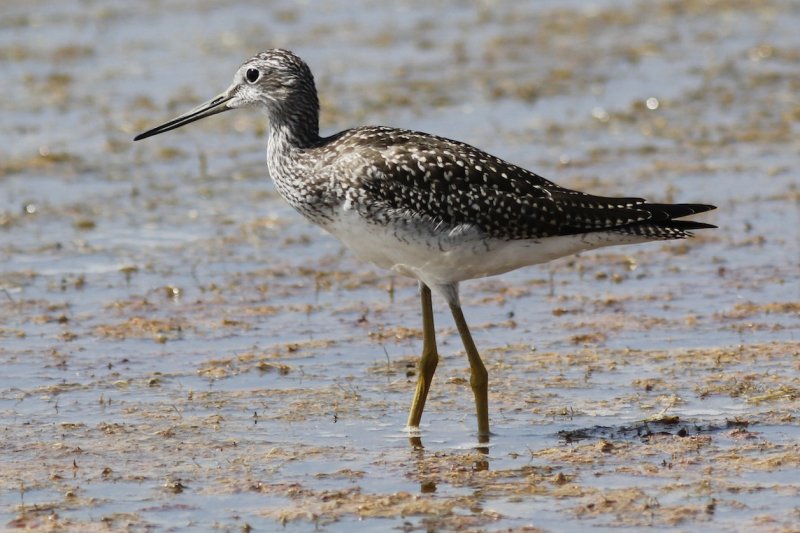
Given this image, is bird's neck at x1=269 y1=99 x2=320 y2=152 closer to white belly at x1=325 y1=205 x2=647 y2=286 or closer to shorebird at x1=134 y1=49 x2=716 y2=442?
shorebird at x1=134 y1=49 x2=716 y2=442

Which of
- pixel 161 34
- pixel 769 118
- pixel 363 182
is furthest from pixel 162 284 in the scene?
pixel 161 34

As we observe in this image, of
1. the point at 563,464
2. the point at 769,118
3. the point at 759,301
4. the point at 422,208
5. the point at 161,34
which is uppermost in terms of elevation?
the point at 161,34

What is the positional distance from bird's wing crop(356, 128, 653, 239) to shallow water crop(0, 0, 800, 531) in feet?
4.01

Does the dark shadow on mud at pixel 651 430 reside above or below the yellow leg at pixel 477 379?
below

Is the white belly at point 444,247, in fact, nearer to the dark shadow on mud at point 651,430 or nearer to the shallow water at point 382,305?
the shallow water at point 382,305

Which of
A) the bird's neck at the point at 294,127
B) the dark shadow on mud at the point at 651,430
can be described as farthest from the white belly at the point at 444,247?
the dark shadow on mud at the point at 651,430

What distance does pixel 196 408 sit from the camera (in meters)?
9.67

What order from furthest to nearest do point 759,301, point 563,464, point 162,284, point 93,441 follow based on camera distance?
point 162,284 → point 759,301 → point 93,441 → point 563,464

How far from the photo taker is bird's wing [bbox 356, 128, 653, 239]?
9.03 meters

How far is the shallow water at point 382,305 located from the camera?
8.14m

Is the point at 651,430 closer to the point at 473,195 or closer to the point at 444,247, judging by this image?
the point at 444,247

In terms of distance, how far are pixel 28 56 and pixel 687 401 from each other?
13.2 meters

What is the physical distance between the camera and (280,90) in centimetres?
1000

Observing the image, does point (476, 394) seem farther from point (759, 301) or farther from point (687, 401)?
point (759, 301)
